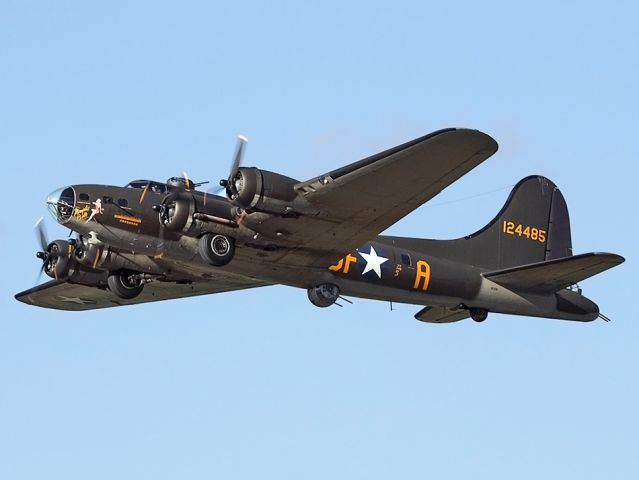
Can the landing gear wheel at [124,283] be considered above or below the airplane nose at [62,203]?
below

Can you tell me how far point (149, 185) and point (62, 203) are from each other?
199 centimetres

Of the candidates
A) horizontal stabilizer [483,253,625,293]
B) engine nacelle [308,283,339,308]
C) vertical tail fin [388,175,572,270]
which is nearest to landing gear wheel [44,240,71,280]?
engine nacelle [308,283,339,308]

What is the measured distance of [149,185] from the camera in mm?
30078

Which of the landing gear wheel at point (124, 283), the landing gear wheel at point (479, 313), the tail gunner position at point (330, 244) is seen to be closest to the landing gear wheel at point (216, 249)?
the tail gunner position at point (330, 244)

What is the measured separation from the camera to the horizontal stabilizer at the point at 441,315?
3459 cm

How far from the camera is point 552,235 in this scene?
3684 centimetres

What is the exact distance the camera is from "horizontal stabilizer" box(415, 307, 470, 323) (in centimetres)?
3459

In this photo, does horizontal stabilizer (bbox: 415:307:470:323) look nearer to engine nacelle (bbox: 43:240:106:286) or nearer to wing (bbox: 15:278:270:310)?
wing (bbox: 15:278:270:310)

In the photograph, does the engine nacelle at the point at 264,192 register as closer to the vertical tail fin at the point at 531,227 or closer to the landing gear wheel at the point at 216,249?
the landing gear wheel at the point at 216,249

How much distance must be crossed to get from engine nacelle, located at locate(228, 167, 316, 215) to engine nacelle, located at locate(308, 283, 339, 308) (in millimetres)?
3092

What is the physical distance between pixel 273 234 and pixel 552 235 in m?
10.4

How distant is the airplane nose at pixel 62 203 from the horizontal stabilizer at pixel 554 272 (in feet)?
35.6

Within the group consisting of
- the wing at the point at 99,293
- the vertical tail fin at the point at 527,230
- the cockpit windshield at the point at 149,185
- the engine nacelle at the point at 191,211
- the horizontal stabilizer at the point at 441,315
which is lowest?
the wing at the point at 99,293

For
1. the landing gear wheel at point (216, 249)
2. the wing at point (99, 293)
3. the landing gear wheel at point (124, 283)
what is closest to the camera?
the landing gear wheel at point (216, 249)
